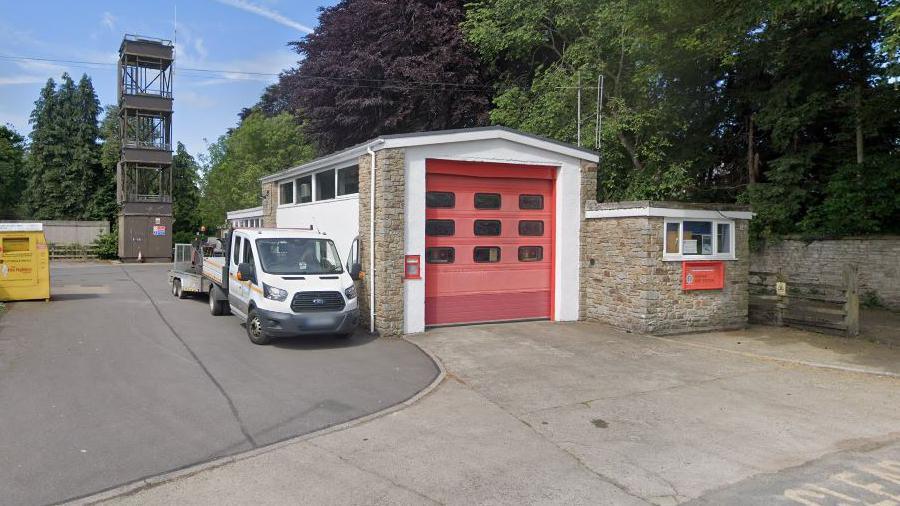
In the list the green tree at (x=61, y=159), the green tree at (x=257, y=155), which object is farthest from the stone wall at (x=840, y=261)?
the green tree at (x=61, y=159)

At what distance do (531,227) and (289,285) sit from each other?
5632 millimetres

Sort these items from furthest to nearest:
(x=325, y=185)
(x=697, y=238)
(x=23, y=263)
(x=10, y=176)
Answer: (x=10, y=176) < (x=23, y=263) < (x=325, y=185) < (x=697, y=238)

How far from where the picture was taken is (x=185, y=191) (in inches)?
2076

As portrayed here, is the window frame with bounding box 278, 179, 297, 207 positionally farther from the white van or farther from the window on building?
the window on building

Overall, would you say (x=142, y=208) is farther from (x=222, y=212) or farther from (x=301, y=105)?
(x=301, y=105)

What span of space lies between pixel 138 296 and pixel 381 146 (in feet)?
34.2

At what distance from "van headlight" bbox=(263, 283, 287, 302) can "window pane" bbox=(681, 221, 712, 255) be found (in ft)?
25.9

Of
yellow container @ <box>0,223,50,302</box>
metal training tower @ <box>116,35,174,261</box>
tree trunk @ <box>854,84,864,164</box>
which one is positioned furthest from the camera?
metal training tower @ <box>116,35,174,261</box>

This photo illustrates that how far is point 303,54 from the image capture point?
29328 millimetres

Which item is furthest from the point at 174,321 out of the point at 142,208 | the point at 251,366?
the point at 142,208

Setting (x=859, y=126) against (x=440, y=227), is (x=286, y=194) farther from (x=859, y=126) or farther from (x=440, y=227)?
(x=859, y=126)

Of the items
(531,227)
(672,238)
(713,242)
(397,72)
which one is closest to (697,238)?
(713,242)

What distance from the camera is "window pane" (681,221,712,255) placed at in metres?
12.7

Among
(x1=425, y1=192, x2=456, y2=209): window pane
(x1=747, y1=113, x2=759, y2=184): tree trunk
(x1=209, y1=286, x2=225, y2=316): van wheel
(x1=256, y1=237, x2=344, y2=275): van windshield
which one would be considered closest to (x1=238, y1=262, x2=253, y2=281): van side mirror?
(x1=256, y1=237, x2=344, y2=275): van windshield
